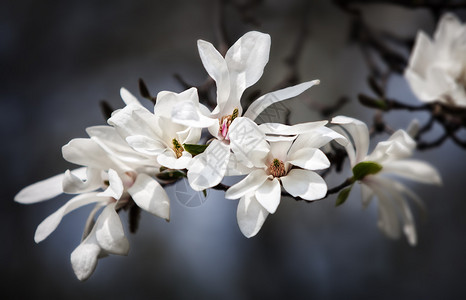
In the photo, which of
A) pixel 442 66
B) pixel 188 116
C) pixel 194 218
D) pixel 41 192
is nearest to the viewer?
pixel 188 116

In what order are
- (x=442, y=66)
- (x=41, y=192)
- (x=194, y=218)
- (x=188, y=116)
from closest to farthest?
(x=188, y=116) → (x=41, y=192) → (x=442, y=66) → (x=194, y=218)

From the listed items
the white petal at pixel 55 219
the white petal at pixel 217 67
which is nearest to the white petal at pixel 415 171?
the white petal at pixel 217 67

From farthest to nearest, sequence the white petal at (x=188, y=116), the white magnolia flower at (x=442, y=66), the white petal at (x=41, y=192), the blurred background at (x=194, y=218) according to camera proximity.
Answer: the blurred background at (x=194, y=218) < the white magnolia flower at (x=442, y=66) < the white petal at (x=41, y=192) < the white petal at (x=188, y=116)

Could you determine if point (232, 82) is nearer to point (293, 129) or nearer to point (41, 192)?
point (293, 129)

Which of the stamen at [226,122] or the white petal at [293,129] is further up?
the stamen at [226,122]

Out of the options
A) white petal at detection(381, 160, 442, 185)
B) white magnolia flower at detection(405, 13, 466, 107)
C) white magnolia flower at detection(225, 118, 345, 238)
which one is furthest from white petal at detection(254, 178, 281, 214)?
white magnolia flower at detection(405, 13, 466, 107)

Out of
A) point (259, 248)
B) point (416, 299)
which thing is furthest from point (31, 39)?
point (416, 299)

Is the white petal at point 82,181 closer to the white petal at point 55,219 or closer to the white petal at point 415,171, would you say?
the white petal at point 55,219

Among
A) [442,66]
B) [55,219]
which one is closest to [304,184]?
[55,219]
